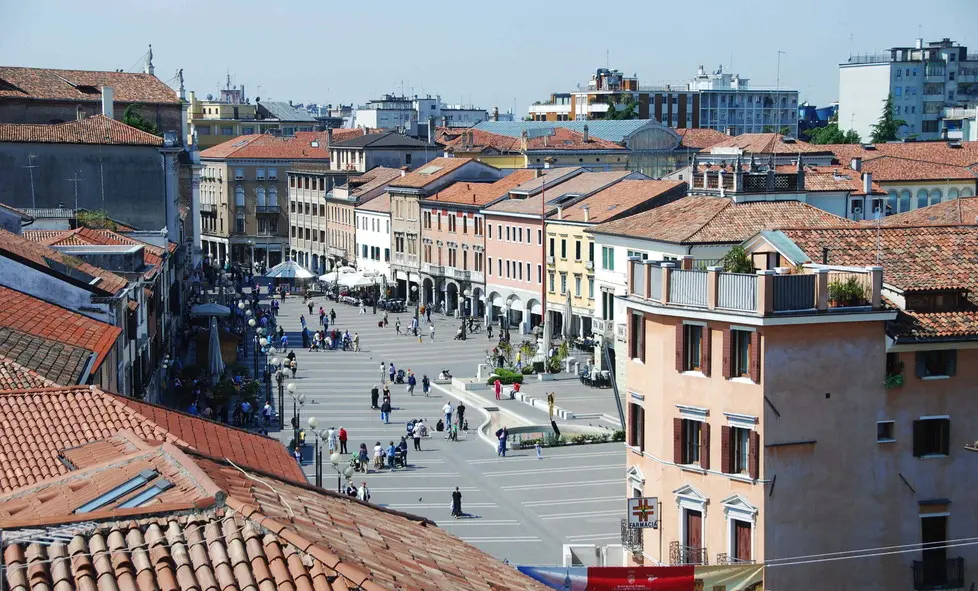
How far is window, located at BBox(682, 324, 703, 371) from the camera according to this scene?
84.1ft

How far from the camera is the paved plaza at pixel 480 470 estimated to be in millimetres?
36250

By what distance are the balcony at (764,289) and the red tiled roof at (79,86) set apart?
185 ft

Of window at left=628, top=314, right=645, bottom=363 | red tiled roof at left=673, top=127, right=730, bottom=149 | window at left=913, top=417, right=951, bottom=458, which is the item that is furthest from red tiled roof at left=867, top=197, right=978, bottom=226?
red tiled roof at left=673, top=127, right=730, bottom=149

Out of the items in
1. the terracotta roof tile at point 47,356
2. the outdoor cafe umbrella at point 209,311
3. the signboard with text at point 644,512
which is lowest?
the outdoor cafe umbrella at point 209,311

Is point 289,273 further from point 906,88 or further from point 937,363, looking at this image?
point 906,88

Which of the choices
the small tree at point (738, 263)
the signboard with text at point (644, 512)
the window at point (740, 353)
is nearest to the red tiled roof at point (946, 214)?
the small tree at point (738, 263)

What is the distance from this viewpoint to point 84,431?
58.2 ft

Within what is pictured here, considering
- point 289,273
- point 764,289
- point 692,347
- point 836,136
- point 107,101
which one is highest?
point 107,101

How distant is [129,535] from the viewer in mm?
10086

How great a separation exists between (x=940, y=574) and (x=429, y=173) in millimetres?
72421

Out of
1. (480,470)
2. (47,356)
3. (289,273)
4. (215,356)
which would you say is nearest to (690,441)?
(47,356)

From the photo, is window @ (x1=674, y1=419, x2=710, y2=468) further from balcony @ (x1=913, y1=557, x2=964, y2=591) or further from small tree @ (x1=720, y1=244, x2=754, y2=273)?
balcony @ (x1=913, y1=557, x2=964, y2=591)

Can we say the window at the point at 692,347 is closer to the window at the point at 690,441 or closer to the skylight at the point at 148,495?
the window at the point at 690,441

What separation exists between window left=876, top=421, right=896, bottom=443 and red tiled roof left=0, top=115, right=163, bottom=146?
41686mm
